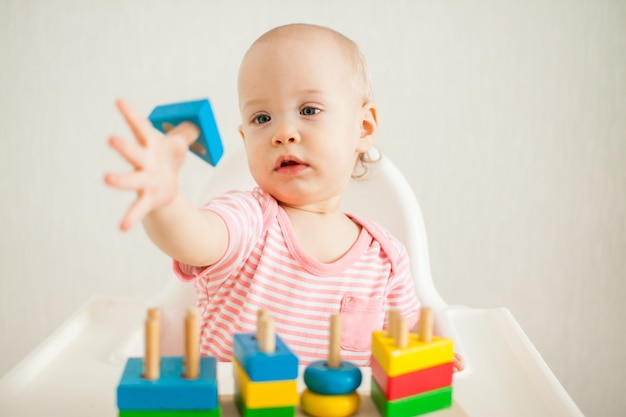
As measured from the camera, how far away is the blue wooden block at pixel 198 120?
1.57ft

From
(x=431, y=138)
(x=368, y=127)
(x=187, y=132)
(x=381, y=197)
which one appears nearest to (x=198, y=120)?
(x=187, y=132)

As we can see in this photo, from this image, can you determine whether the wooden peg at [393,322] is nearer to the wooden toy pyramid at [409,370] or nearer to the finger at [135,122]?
the wooden toy pyramid at [409,370]

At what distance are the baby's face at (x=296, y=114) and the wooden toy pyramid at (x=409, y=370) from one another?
0.97 feet

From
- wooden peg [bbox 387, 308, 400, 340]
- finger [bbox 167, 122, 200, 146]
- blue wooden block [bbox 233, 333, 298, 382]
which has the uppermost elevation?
finger [bbox 167, 122, 200, 146]

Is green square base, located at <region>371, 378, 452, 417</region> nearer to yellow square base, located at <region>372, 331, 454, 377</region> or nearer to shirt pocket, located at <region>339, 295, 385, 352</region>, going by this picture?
yellow square base, located at <region>372, 331, 454, 377</region>

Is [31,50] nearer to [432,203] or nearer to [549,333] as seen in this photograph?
[432,203]

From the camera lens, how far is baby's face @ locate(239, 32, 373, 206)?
745 mm

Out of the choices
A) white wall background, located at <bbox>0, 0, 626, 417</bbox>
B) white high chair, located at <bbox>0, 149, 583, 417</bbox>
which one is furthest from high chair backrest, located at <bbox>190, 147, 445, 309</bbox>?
white wall background, located at <bbox>0, 0, 626, 417</bbox>

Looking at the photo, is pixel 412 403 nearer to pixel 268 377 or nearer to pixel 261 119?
pixel 268 377

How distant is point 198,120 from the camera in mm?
478

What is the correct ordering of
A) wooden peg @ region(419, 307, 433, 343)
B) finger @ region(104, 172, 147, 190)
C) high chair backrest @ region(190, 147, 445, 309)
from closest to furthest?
finger @ region(104, 172, 147, 190) → wooden peg @ region(419, 307, 433, 343) → high chair backrest @ region(190, 147, 445, 309)

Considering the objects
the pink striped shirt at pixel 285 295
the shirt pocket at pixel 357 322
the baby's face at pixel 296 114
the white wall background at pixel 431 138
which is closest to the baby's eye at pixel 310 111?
the baby's face at pixel 296 114

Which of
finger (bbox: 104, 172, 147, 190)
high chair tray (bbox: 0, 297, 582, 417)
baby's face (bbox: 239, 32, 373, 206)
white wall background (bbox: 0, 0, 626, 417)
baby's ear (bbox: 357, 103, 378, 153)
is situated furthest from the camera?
white wall background (bbox: 0, 0, 626, 417)

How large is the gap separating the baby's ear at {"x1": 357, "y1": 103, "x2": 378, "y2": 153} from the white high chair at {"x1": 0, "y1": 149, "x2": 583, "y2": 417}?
0.15 m
